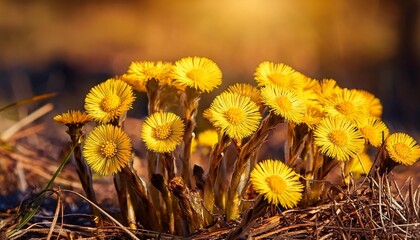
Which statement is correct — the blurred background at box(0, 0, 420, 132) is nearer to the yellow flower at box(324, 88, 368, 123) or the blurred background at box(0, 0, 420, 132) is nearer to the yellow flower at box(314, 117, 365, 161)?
the yellow flower at box(324, 88, 368, 123)

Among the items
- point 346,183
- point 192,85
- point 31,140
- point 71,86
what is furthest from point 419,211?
point 71,86

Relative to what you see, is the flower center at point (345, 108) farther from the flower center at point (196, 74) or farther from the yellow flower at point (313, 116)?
the flower center at point (196, 74)

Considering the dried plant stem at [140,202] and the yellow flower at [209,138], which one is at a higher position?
the yellow flower at [209,138]

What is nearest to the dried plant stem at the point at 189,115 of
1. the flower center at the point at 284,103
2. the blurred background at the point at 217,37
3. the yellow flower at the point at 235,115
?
the yellow flower at the point at 235,115

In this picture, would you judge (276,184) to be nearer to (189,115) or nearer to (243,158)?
(243,158)

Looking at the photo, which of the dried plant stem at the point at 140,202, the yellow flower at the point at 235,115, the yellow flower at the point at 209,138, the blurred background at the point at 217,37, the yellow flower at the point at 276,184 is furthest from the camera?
the blurred background at the point at 217,37

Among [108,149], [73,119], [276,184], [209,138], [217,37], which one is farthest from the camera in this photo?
[217,37]

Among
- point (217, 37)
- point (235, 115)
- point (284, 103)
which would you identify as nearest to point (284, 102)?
point (284, 103)
